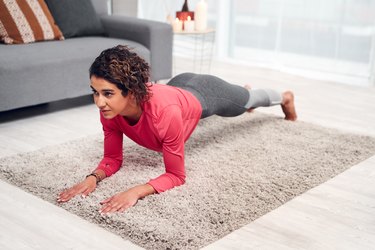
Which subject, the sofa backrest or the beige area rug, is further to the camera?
the sofa backrest

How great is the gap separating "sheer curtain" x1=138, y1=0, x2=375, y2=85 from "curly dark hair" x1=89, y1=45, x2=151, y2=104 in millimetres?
2624

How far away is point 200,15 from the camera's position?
3.91m

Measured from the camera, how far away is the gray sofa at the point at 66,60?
9.66 feet

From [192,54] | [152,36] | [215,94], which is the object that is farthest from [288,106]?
[192,54]

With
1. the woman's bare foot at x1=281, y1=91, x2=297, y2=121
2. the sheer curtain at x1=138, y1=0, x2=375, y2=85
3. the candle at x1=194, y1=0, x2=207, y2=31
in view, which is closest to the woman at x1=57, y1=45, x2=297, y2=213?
the woman's bare foot at x1=281, y1=91, x2=297, y2=121

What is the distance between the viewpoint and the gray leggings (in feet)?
8.08

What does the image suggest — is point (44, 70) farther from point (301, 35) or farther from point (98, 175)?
point (301, 35)

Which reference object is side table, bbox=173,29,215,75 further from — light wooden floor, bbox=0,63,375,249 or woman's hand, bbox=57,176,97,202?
woman's hand, bbox=57,176,97,202

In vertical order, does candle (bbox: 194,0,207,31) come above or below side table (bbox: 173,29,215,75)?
above

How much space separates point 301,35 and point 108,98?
289 centimetres

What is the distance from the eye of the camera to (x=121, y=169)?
235 cm

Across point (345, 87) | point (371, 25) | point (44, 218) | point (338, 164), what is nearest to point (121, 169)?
point (44, 218)

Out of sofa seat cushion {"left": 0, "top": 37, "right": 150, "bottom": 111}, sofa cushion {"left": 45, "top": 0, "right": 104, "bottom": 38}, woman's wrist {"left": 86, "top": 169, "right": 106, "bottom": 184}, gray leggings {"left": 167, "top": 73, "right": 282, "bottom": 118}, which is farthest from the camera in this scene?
sofa cushion {"left": 45, "top": 0, "right": 104, "bottom": 38}

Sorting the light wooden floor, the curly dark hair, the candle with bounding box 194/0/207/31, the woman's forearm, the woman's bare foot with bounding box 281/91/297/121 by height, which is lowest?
the light wooden floor
